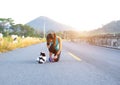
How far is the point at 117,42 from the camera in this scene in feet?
123

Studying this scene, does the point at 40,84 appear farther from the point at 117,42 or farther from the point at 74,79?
the point at 117,42

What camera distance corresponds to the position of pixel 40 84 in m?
7.59

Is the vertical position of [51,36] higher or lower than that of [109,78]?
higher

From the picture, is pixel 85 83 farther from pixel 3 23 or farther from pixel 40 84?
pixel 3 23

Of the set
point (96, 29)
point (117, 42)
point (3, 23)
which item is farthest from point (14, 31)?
point (117, 42)

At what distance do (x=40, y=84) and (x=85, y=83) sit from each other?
101 centimetres

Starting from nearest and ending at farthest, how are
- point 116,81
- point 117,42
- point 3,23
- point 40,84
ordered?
1. point 40,84
2. point 116,81
3. point 117,42
4. point 3,23

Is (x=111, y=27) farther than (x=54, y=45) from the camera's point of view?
Yes

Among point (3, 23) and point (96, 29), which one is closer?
point (3, 23)

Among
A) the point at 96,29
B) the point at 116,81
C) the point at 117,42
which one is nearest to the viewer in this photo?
the point at 116,81

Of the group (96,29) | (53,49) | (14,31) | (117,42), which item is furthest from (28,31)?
(53,49)

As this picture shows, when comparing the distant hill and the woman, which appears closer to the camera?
the woman

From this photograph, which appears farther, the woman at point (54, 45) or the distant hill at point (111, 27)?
the distant hill at point (111, 27)

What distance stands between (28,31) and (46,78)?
12184 centimetres
